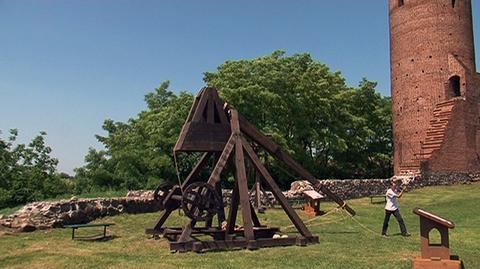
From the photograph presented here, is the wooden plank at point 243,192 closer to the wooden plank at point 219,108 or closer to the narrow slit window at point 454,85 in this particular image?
the wooden plank at point 219,108

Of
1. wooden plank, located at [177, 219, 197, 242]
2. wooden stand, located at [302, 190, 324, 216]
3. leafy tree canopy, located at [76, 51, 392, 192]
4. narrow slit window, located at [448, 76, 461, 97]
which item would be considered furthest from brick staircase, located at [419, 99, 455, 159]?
wooden plank, located at [177, 219, 197, 242]

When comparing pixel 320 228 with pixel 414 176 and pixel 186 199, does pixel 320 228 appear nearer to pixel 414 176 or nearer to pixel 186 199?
pixel 186 199

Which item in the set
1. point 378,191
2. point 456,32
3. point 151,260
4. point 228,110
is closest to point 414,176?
point 378,191

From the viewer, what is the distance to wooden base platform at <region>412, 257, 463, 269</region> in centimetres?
744

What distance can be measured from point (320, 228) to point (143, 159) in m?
18.5

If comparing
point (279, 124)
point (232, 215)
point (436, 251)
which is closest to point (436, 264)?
point (436, 251)

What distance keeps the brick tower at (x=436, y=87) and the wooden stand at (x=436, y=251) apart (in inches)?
920

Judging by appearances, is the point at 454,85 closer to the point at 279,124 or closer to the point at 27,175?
the point at 279,124

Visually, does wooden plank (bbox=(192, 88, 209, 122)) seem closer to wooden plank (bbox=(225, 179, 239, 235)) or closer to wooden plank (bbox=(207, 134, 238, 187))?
wooden plank (bbox=(207, 134, 238, 187))

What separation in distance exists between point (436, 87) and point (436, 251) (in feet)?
86.5

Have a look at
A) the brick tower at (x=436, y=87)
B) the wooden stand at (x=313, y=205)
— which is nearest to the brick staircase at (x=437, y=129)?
the brick tower at (x=436, y=87)

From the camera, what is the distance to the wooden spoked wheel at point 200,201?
31.8 feet

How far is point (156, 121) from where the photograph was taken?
104 feet

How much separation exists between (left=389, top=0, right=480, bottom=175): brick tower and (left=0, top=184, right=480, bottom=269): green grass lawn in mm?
16758
